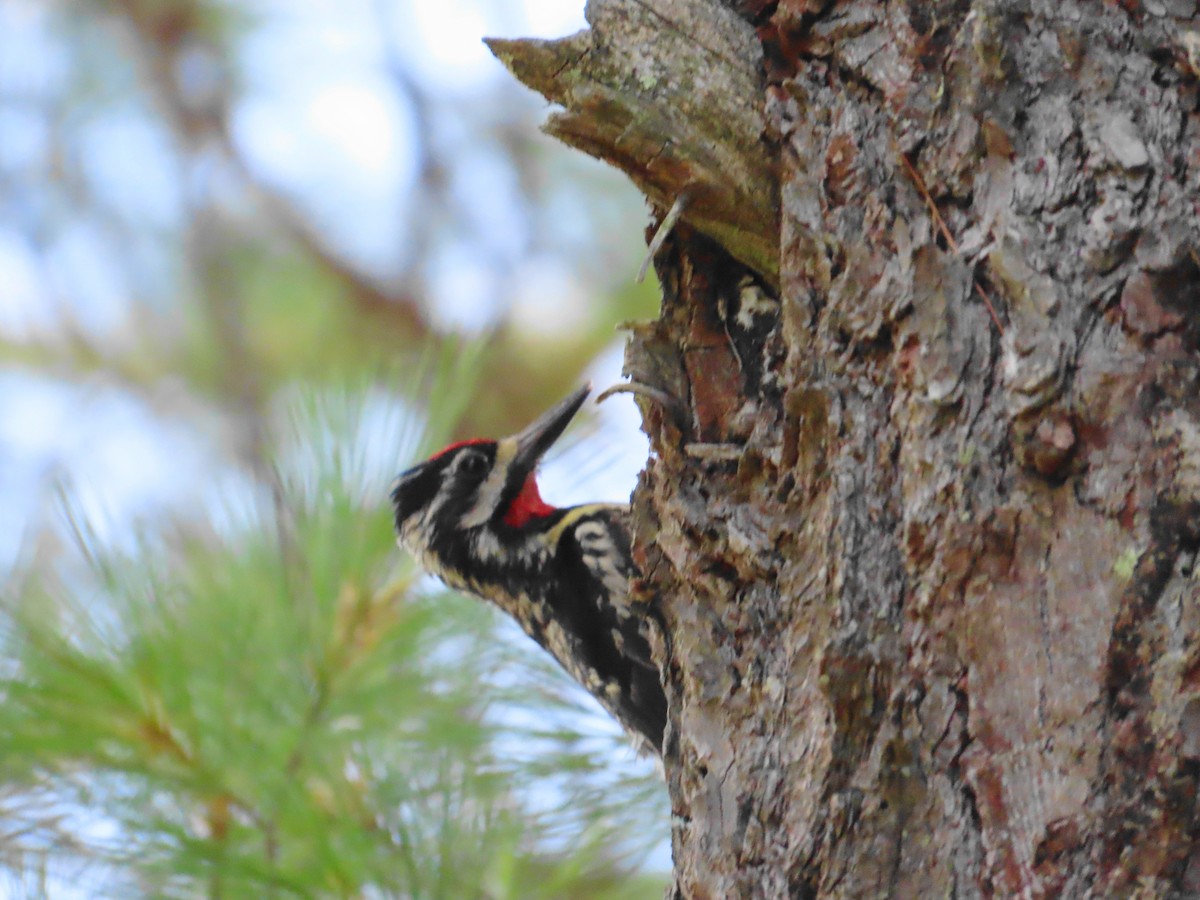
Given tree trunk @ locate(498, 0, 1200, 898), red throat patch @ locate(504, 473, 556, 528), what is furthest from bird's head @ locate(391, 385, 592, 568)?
tree trunk @ locate(498, 0, 1200, 898)

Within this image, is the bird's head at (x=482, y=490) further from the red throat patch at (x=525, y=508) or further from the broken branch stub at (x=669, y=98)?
the broken branch stub at (x=669, y=98)

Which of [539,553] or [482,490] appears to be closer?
[539,553]

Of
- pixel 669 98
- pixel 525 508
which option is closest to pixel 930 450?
pixel 669 98

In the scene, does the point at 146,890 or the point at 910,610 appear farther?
the point at 146,890

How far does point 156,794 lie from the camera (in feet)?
7.48

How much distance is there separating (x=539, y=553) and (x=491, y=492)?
20cm

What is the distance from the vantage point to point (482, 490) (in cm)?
294

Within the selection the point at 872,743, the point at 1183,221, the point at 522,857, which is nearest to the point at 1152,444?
the point at 1183,221

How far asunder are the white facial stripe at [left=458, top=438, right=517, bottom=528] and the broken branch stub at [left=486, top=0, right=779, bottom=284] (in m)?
1.38

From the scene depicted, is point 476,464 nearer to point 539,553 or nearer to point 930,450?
point 539,553

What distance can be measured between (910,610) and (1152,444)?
285 millimetres

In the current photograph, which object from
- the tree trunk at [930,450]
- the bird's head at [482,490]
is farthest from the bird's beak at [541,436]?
the tree trunk at [930,450]

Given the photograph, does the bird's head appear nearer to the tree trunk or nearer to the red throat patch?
the red throat patch

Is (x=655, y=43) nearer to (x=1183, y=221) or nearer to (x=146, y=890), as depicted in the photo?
(x=1183, y=221)
